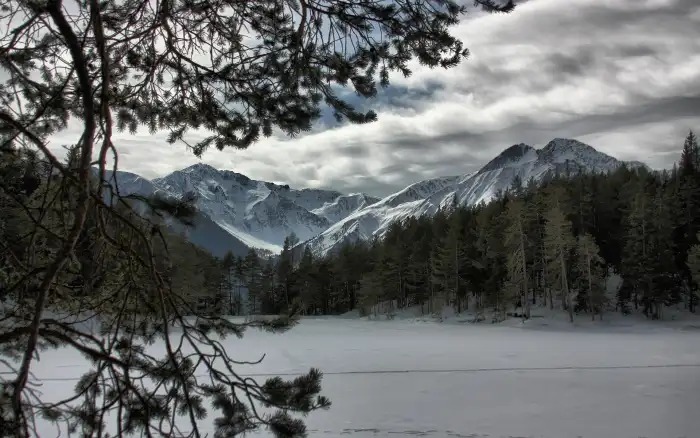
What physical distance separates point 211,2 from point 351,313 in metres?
43.4

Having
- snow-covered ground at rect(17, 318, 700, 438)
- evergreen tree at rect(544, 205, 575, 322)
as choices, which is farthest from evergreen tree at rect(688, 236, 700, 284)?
snow-covered ground at rect(17, 318, 700, 438)

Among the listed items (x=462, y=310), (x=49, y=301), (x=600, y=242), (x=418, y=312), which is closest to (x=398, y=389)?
(x=49, y=301)

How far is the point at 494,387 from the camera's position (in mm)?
9273

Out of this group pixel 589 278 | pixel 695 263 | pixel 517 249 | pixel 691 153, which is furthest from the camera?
pixel 691 153

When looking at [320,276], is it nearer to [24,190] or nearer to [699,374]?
[699,374]

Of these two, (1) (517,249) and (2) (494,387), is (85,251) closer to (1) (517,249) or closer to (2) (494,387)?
(2) (494,387)

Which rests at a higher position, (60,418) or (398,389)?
(60,418)

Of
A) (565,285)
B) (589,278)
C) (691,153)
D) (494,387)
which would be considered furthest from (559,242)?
(691,153)

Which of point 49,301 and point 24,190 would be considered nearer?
point 49,301

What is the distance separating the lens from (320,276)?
46.8m

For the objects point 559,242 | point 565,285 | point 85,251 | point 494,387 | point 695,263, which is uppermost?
point 559,242

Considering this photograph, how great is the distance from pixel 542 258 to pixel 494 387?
24.3 meters

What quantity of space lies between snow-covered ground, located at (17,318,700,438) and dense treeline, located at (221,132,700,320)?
898 centimetres

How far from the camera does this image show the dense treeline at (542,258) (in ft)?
91.2
